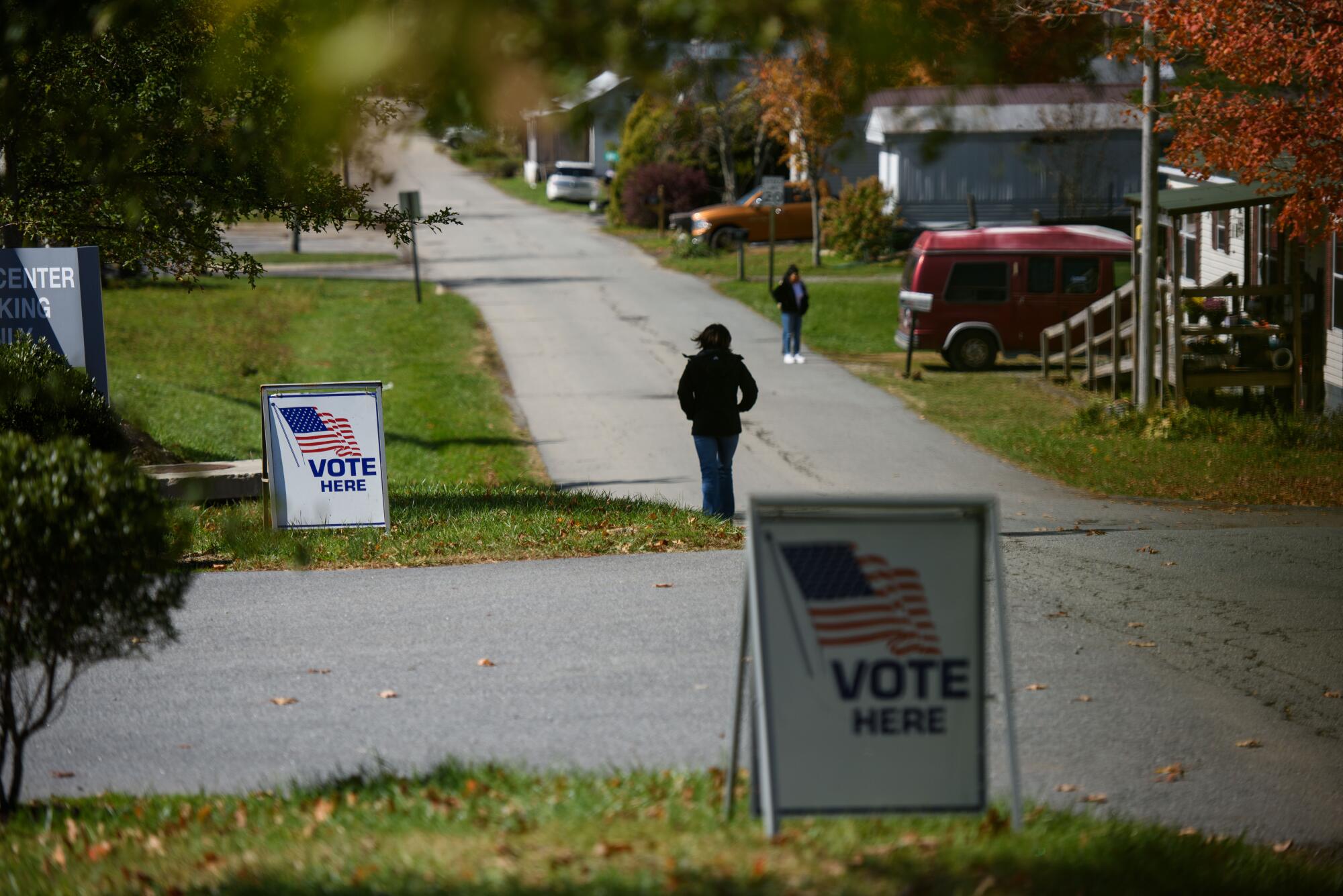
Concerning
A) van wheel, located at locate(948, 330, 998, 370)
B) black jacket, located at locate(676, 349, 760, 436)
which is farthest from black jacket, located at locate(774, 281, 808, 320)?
black jacket, located at locate(676, 349, 760, 436)

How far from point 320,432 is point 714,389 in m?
3.20

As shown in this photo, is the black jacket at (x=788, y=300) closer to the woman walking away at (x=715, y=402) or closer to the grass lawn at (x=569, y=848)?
the woman walking away at (x=715, y=402)

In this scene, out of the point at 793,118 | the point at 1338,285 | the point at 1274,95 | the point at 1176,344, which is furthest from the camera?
the point at 793,118

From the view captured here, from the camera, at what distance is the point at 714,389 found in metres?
12.0

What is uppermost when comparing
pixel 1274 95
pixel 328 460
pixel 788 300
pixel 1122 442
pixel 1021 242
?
pixel 1274 95

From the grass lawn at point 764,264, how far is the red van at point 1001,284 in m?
12.4

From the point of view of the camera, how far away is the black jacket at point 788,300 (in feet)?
79.8

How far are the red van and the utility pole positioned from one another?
4881 mm

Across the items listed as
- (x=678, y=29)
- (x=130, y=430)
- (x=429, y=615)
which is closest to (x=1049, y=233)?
(x=130, y=430)

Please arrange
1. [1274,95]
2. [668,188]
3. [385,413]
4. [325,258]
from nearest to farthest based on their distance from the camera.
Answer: [1274,95], [385,413], [325,258], [668,188]

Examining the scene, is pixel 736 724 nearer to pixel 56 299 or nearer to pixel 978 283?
pixel 56 299

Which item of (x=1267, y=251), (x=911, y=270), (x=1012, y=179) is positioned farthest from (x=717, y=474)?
(x=1012, y=179)

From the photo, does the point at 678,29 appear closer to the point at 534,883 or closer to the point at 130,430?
the point at 534,883

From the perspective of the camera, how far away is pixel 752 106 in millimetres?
43094
